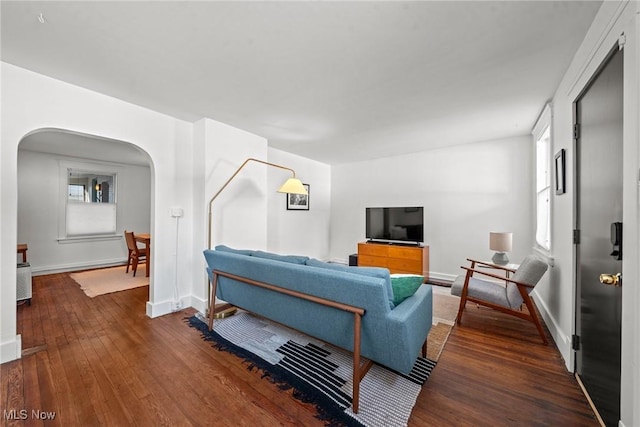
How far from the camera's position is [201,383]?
1768 millimetres

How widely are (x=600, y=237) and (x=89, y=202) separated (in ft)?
25.1

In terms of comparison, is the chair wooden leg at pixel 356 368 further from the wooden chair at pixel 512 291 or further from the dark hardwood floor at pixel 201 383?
the wooden chair at pixel 512 291

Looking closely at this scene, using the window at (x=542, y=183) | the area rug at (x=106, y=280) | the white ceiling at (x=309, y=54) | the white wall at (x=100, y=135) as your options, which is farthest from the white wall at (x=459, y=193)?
the area rug at (x=106, y=280)

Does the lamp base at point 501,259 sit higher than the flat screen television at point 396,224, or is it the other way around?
the flat screen television at point 396,224

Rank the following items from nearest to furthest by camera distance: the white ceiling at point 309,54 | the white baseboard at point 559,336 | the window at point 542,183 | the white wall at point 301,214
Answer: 1. the white ceiling at point 309,54
2. the white baseboard at point 559,336
3. the window at point 542,183
4. the white wall at point 301,214

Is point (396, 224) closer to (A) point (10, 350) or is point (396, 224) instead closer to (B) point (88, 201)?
(A) point (10, 350)

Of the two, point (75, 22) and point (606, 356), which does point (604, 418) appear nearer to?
point (606, 356)

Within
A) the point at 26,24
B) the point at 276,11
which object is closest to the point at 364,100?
the point at 276,11

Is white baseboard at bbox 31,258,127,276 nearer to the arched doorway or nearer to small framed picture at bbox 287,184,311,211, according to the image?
the arched doorway

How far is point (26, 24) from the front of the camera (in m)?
1.55

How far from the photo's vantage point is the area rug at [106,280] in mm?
3824

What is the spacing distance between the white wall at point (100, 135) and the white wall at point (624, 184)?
12.2 feet

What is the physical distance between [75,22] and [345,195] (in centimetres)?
476

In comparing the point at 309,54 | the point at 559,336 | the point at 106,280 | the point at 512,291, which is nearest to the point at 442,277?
the point at 512,291
